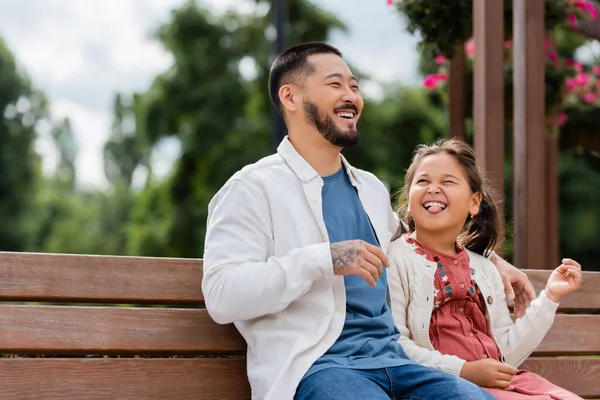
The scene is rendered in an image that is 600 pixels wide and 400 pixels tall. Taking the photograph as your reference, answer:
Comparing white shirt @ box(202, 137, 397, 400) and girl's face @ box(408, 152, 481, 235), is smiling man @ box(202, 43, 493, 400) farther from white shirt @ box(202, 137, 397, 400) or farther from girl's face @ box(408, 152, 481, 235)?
girl's face @ box(408, 152, 481, 235)

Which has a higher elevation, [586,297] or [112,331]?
[112,331]

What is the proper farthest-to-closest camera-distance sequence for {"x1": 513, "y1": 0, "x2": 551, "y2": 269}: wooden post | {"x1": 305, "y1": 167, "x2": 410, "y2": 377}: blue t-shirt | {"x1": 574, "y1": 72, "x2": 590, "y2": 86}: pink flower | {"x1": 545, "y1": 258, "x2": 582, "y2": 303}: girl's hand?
{"x1": 574, "y1": 72, "x2": 590, "y2": 86}: pink flower → {"x1": 513, "y1": 0, "x2": 551, "y2": 269}: wooden post → {"x1": 545, "y1": 258, "x2": 582, "y2": 303}: girl's hand → {"x1": 305, "y1": 167, "x2": 410, "y2": 377}: blue t-shirt

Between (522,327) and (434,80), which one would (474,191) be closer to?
(522,327)

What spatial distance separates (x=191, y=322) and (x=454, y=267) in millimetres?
918

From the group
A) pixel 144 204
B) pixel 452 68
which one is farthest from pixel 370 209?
pixel 144 204

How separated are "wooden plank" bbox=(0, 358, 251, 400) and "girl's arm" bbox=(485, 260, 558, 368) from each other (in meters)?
0.91

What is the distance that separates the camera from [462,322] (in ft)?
11.0

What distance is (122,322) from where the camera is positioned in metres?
3.19

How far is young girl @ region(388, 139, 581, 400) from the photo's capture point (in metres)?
3.27

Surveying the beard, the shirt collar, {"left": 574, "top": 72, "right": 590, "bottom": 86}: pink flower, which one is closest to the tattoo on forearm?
the shirt collar

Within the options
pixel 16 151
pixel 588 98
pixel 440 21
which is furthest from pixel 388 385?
pixel 16 151

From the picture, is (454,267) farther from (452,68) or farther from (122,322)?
(452,68)

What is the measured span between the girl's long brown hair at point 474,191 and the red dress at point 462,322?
0.61 feet

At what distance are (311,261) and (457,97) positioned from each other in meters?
4.41
